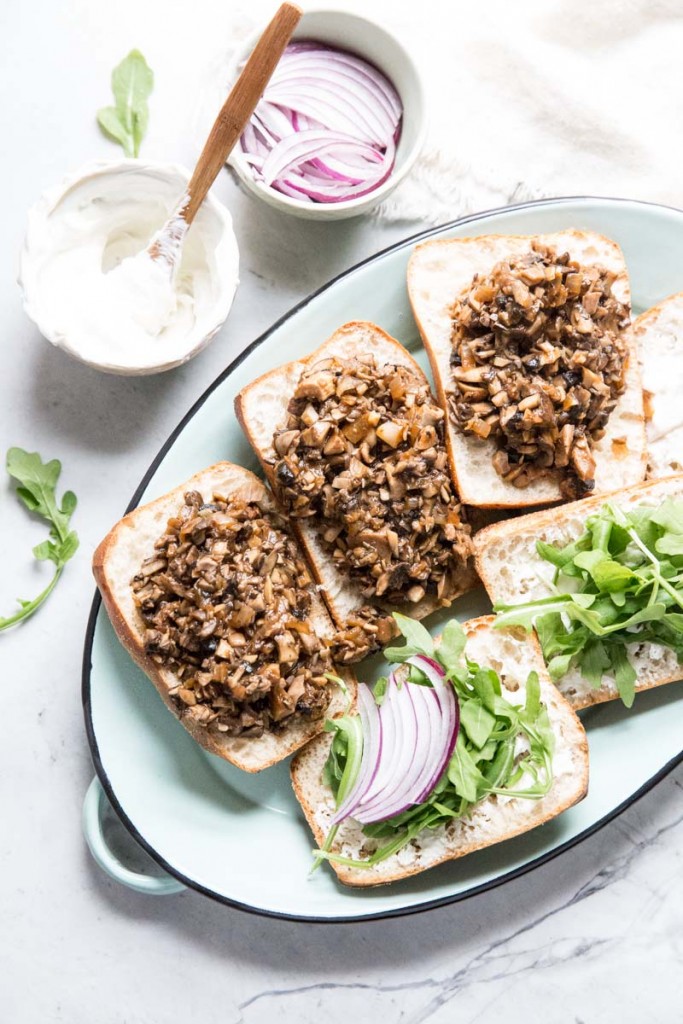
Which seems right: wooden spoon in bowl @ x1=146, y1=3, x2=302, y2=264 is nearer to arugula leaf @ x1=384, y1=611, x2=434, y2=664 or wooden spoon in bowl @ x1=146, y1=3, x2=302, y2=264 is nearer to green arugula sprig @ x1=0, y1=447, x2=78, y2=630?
green arugula sprig @ x1=0, y1=447, x2=78, y2=630

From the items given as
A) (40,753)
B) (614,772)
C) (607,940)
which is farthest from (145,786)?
(607,940)

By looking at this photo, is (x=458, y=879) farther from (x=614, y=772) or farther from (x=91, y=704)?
(x=91, y=704)

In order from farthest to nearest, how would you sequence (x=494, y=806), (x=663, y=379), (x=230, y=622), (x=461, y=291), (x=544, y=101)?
(x=544, y=101) → (x=663, y=379) → (x=461, y=291) → (x=494, y=806) → (x=230, y=622)

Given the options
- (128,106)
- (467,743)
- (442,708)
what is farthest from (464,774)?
(128,106)


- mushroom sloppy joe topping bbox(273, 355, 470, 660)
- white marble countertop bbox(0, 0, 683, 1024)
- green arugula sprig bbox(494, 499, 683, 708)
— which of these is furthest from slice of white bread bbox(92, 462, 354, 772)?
green arugula sprig bbox(494, 499, 683, 708)

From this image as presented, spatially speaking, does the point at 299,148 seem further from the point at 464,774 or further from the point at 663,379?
the point at 464,774

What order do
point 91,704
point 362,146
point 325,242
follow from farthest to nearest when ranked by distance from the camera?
1. point 325,242
2. point 362,146
3. point 91,704

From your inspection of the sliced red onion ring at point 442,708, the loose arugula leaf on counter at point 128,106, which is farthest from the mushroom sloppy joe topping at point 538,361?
the loose arugula leaf on counter at point 128,106
